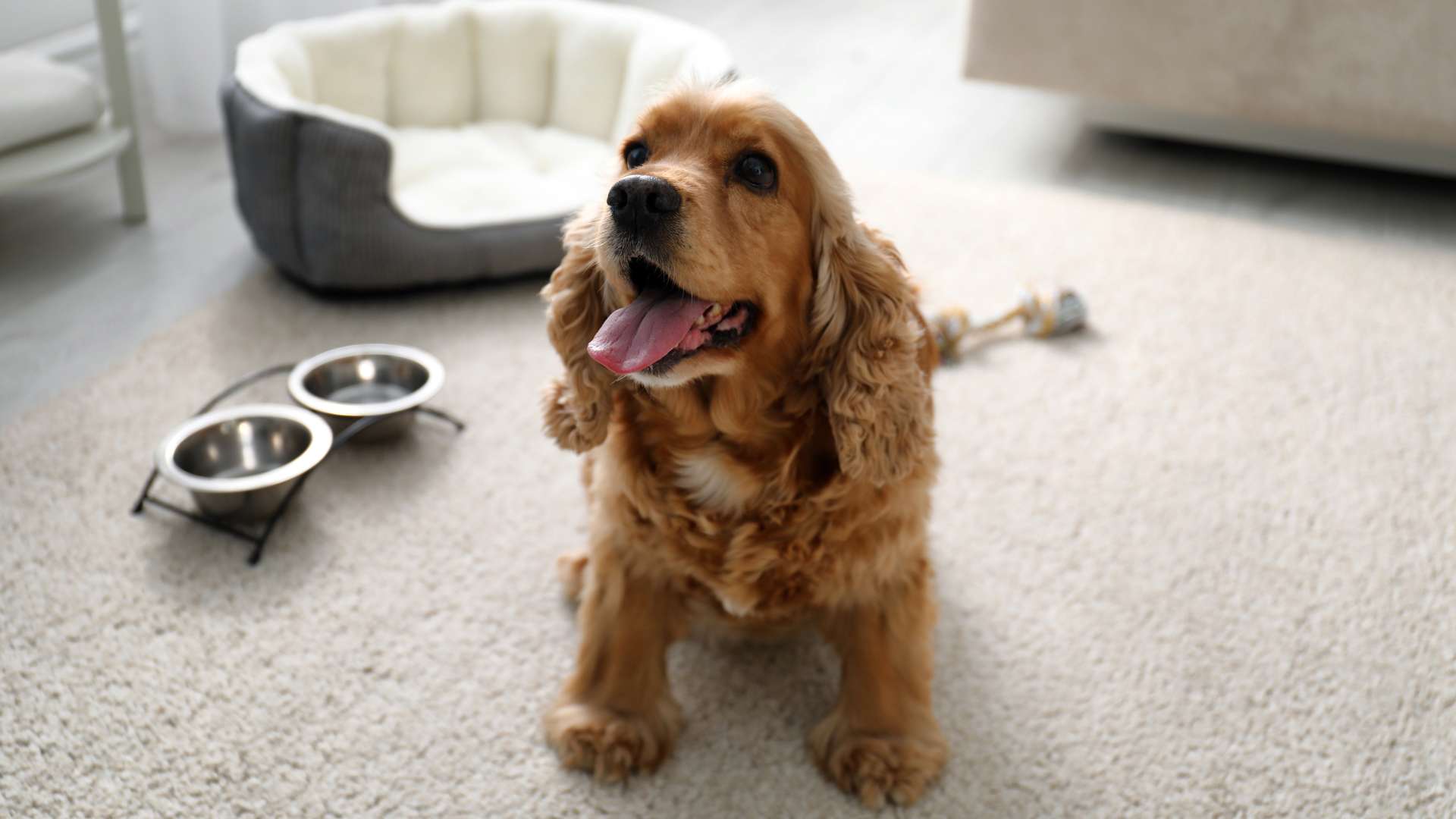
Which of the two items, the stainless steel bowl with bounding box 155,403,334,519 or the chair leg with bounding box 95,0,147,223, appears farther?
the chair leg with bounding box 95,0,147,223

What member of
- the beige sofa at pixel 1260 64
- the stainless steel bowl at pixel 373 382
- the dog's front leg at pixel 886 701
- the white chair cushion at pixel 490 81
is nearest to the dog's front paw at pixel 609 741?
the dog's front leg at pixel 886 701

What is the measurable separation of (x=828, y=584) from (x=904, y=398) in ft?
0.90

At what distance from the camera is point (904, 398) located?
4.40ft

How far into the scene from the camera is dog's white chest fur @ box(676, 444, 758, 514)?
138 cm

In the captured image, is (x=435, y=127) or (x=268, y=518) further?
(x=435, y=127)

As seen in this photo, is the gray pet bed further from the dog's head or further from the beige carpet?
the dog's head

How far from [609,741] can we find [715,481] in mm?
385

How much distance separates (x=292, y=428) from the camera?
77.2 inches

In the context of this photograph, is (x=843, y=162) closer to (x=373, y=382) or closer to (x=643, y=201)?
(x=373, y=382)

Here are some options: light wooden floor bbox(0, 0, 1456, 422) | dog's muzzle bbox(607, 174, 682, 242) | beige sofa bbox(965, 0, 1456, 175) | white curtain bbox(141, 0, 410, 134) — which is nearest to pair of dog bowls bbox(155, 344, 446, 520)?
light wooden floor bbox(0, 0, 1456, 422)

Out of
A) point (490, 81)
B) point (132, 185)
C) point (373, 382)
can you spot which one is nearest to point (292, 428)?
point (373, 382)

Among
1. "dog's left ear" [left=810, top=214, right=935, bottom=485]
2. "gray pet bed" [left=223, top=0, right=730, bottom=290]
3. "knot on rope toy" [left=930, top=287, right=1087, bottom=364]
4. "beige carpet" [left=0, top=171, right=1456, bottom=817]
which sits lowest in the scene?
"beige carpet" [left=0, top=171, right=1456, bottom=817]

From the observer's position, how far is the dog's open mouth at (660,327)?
1.23 meters

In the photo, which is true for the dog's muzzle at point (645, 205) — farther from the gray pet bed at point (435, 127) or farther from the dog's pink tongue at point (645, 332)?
the gray pet bed at point (435, 127)
